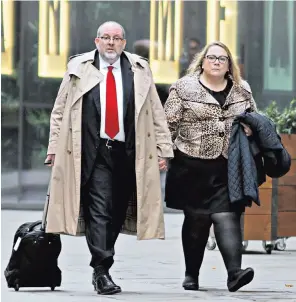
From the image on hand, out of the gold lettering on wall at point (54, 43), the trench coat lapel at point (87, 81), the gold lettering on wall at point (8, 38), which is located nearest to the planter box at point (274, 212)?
the trench coat lapel at point (87, 81)

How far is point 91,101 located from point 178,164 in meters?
0.81

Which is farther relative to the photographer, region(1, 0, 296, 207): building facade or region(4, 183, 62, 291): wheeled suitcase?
region(1, 0, 296, 207): building facade

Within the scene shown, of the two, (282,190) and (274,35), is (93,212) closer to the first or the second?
(282,190)

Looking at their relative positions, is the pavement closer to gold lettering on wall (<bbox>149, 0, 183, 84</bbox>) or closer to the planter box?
the planter box

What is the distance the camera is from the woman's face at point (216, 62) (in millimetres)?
8547

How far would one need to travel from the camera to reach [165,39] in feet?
59.6

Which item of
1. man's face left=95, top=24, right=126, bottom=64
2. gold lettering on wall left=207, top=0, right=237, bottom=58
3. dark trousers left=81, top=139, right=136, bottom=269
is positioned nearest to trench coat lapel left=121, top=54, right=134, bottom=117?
man's face left=95, top=24, right=126, bottom=64

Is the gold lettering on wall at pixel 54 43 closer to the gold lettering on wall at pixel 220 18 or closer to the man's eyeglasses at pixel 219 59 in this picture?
the gold lettering on wall at pixel 220 18

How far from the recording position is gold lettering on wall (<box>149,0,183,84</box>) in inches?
714

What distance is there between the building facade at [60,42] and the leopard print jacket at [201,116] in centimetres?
943

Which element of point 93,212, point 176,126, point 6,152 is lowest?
point 6,152

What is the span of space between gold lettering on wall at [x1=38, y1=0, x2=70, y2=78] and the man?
9703 millimetres

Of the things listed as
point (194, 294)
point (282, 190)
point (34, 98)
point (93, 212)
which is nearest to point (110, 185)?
point (93, 212)

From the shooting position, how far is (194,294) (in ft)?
26.8
